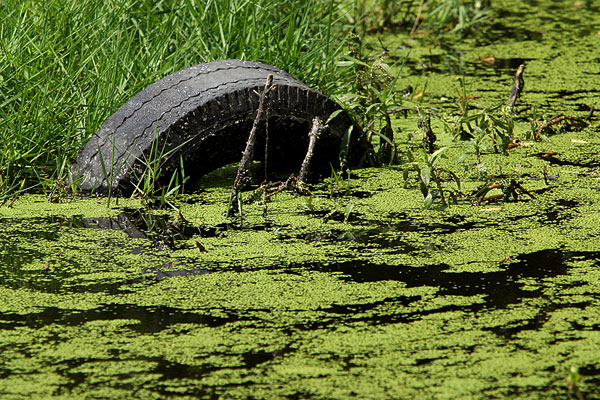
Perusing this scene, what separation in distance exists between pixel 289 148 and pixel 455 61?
6.04ft

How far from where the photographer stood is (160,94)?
9.61 feet

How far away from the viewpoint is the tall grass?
117 inches

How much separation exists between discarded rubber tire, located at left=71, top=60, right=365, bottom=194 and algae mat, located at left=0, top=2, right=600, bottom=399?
11cm

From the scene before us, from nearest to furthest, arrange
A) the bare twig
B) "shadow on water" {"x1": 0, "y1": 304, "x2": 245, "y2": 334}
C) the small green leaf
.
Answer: "shadow on water" {"x1": 0, "y1": 304, "x2": 245, "y2": 334} → the small green leaf → the bare twig

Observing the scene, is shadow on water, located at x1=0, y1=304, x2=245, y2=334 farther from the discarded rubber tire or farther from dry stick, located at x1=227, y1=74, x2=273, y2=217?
the discarded rubber tire

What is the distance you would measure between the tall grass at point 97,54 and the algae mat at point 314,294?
267 mm

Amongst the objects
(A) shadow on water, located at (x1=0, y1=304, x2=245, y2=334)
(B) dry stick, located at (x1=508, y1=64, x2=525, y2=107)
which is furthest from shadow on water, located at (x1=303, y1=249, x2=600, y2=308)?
(B) dry stick, located at (x1=508, y1=64, x2=525, y2=107)

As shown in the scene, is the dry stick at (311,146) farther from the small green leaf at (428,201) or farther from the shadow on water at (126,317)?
the shadow on water at (126,317)

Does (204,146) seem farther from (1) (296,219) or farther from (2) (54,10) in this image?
(2) (54,10)

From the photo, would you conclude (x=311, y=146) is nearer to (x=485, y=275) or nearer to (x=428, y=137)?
(x=428, y=137)

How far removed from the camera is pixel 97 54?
335 centimetres

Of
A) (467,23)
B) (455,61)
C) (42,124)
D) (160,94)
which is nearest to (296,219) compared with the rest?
(160,94)

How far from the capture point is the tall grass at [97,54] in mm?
2979

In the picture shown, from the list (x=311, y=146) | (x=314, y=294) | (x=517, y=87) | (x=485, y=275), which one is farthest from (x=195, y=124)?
(x=517, y=87)
